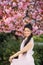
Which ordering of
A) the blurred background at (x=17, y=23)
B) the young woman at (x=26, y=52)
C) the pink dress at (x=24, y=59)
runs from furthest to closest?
the blurred background at (x=17, y=23)
the pink dress at (x=24, y=59)
the young woman at (x=26, y=52)

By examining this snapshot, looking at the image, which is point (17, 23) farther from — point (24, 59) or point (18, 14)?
point (24, 59)

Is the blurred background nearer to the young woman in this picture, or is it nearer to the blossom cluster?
the blossom cluster

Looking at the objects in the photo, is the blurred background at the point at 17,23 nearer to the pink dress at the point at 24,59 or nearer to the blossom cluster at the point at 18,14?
the blossom cluster at the point at 18,14

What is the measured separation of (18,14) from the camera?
10.1 meters

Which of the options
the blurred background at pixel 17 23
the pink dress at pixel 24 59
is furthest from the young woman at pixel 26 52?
the blurred background at pixel 17 23

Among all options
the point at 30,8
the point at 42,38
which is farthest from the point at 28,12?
the point at 42,38

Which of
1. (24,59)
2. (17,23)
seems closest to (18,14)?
(17,23)

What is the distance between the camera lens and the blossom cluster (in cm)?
996

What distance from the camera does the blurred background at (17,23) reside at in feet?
32.5

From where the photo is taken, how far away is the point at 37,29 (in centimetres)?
1004

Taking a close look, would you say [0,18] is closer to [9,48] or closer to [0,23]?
[0,23]

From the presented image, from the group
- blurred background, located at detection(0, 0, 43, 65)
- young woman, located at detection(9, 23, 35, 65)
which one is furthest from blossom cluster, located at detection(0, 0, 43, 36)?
young woman, located at detection(9, 23, 35, 65)

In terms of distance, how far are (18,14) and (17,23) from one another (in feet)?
0.80

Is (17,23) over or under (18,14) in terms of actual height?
under
